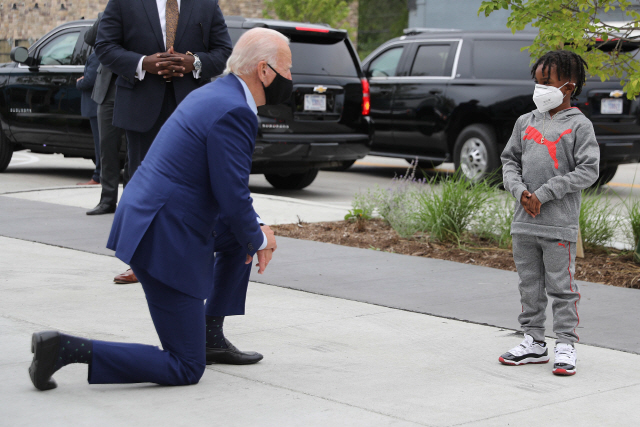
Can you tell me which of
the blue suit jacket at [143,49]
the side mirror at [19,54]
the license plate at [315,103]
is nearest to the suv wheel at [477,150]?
the license plate at [315,103]

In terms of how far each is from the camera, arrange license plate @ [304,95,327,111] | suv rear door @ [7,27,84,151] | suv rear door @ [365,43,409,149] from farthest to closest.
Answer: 1. suv rear door @ [365,43,409,149]
2. suv rear door @ [7,27,84,151]
3. license plate @ [304,95,327,111]

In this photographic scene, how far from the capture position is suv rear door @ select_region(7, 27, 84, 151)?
1112 cm

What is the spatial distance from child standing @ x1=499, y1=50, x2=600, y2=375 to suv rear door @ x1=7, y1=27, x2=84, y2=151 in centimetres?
785

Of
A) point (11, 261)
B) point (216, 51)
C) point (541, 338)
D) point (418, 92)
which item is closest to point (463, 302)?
point (541, 338)

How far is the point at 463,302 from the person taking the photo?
539 cm

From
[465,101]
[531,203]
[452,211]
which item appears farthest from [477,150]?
[531,203]

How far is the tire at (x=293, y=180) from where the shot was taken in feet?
37.5

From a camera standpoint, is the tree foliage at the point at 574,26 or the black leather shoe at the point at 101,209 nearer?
the tree foliage at the point at 574,26

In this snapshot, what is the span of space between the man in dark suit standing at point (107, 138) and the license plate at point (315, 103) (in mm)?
2761

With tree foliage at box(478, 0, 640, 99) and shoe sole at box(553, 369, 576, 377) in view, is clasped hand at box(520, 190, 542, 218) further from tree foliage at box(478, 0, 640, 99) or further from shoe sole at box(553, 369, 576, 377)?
tree foliage at box(478, 0, 640, 99)

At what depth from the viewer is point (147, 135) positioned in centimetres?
584

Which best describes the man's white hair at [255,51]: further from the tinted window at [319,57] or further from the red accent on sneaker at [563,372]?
the tinted window at [319,57]

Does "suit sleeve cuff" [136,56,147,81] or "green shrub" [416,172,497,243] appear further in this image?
"green shrub" [416,172,497,243]

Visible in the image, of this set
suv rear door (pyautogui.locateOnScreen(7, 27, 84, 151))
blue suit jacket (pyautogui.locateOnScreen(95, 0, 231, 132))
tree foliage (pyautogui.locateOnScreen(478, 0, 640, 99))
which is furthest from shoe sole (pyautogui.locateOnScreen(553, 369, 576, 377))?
suv rear door (pyautogui.locateOnScreen(7, 27, 84, 151))
